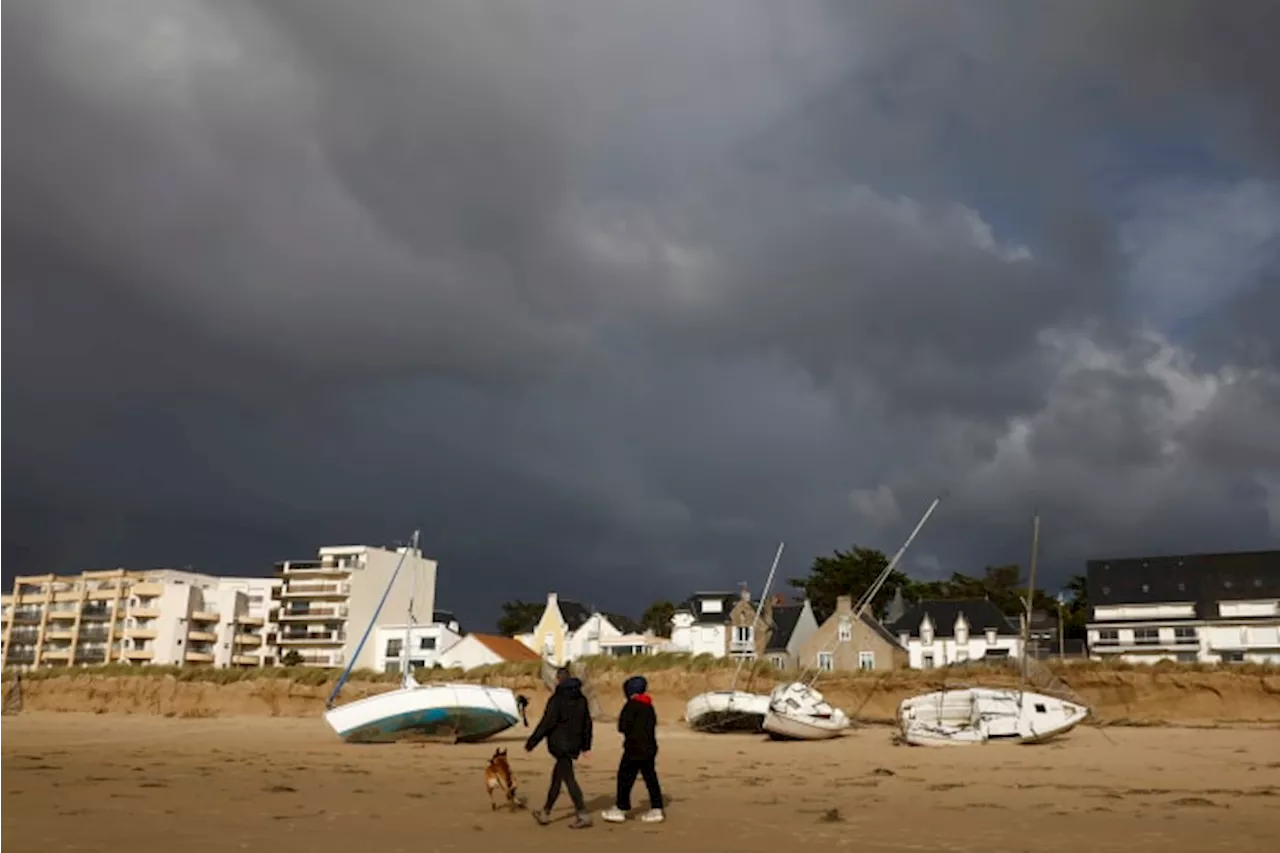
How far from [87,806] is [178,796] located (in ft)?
5.51

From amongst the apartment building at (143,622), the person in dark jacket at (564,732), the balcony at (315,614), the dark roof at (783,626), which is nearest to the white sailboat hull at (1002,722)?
the person in dark jacket at (564,732)

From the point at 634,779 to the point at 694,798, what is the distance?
321cm

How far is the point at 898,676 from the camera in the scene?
4350cm

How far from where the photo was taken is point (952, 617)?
91875 millimetres

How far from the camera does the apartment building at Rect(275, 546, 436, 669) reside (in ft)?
384

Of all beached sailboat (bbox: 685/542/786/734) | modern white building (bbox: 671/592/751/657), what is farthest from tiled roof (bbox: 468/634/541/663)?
beached sailboat (bbox: 685/542/786/734)

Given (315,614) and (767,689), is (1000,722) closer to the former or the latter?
(767,689)

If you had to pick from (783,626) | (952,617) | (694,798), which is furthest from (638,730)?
(952,617)

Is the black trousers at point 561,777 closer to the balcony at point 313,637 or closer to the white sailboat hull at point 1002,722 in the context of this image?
the white sailboat hull at point 1002,722

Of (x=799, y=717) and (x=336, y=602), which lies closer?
(x=799, y=717)

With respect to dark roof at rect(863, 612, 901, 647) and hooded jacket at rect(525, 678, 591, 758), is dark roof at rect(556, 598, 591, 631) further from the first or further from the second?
hooded jacket at rect(525, 678, 591, 758)

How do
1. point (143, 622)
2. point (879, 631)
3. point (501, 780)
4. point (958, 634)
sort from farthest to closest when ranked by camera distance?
1. point (143, 622)
2. point (958, 634)
3. point (879, 631)
4. point (501, 780)

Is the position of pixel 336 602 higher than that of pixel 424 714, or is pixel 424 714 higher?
pixel 336 602

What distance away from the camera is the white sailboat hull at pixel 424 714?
91.2 ft
